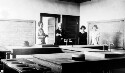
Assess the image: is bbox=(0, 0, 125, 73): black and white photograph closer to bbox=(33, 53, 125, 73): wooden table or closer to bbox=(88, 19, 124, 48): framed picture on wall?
bbox=(88, 19, 124, 48): framed picture on wall

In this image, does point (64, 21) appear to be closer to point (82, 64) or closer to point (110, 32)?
point (110, 32)

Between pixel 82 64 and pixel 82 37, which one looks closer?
pixel 82 64

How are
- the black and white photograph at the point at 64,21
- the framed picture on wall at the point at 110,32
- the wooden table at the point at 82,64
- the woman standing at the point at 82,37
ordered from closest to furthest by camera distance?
the wooden table at the point at 82,64
the framed picture on wall at the point at 110,32
the black and white photograph at the point at 64,21
the woman standing at the point at 82,37

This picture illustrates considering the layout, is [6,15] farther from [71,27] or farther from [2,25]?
[71,27]

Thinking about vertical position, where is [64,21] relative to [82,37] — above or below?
above

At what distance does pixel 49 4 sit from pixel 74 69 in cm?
850

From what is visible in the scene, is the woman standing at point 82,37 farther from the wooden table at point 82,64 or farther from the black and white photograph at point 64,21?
the wooden table at point 82,64

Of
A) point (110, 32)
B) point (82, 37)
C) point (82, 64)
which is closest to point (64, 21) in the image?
point (82, 37)

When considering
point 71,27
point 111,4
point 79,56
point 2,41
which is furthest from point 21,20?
point 79,56

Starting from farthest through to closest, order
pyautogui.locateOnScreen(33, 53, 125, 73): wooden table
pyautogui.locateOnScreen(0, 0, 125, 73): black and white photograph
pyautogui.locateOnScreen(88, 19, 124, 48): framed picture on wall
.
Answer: pyautogui.locateOnScreen(0, 0, 125, 73): black and white photograph < pyautogui.locateOnScreen(88, 19, 124, 48): framed picture on wall < pyautogui.locateOnScreen(33, 53, 125, 73): wooden table

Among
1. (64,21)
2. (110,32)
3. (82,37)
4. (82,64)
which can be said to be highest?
(64,21)

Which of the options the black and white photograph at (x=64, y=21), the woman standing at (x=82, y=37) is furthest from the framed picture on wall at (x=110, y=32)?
the woman standing at (x=82, y=37)

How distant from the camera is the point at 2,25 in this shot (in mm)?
9797

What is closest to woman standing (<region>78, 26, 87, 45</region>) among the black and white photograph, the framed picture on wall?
the black and white photograph
